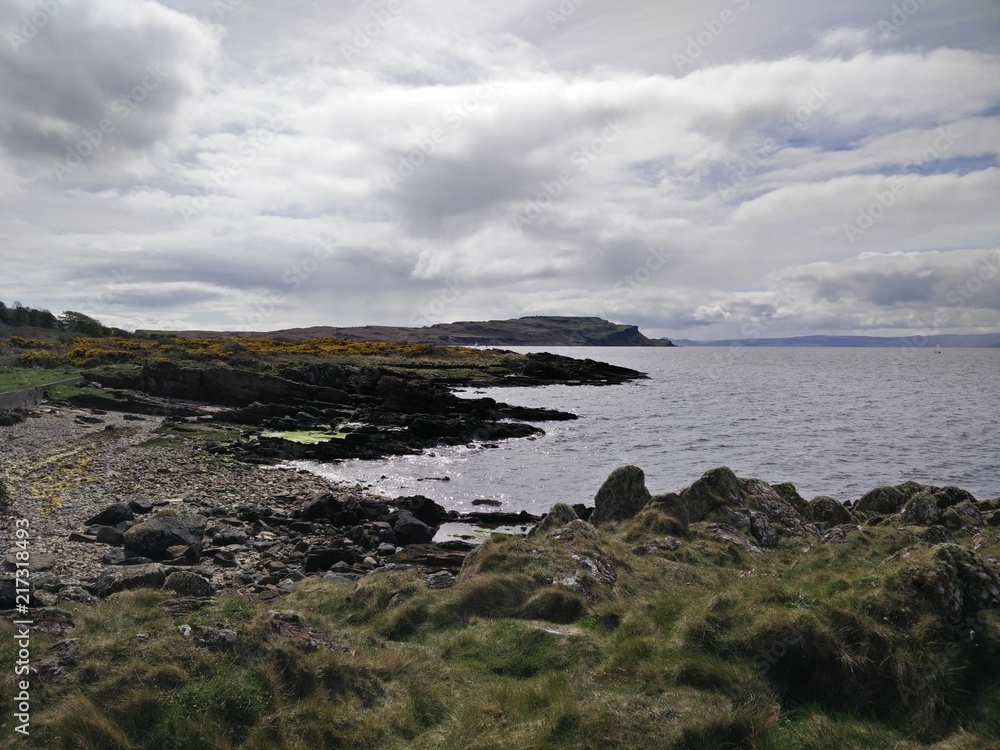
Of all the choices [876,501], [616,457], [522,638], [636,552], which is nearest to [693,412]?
[616,457]

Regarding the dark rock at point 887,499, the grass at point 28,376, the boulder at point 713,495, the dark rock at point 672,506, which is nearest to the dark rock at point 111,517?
the dark rock at point 672,506

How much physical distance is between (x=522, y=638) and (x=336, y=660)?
2873 millimetres

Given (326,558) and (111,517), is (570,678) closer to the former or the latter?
(326,558)

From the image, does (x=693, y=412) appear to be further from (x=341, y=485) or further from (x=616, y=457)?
(x=341, y=485)

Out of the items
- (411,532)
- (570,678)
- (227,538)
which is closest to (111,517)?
(227,538)

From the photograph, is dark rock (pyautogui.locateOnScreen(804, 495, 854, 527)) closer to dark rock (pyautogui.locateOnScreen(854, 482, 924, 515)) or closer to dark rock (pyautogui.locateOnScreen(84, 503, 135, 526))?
dark rock (pyautogui.locateOnScreen(854, 482, 924, 515))

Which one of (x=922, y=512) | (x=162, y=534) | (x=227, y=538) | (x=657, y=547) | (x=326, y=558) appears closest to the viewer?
(x=657, y=547)

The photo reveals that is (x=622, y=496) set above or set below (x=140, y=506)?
above

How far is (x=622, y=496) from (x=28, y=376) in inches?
1951

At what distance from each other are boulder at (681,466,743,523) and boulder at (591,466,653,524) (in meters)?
1.72

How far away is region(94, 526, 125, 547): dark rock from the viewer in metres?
16.4

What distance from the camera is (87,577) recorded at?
13445mm

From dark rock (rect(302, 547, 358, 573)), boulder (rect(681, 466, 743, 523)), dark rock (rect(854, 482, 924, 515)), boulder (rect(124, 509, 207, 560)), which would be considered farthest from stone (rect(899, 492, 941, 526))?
boulder (rect(124, 509, 207, 560))

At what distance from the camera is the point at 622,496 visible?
64.8 feet
